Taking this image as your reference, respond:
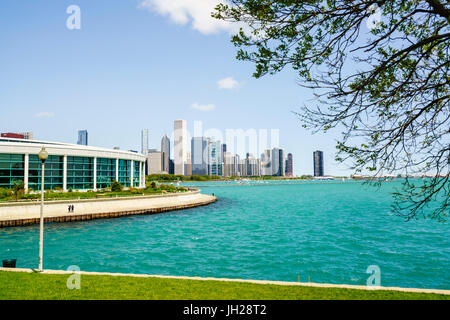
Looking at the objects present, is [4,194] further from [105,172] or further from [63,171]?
[105,172]

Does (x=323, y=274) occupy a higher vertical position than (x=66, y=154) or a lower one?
lower

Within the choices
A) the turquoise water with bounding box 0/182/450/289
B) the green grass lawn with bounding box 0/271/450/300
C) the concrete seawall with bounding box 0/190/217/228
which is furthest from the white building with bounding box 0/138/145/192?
the green grass lawn with bounding box 0/271/450/300

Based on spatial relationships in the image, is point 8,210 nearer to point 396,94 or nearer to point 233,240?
point 233,240

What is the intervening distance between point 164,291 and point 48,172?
2252 inches

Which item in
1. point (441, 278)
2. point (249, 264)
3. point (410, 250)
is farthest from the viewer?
point (410, 250)

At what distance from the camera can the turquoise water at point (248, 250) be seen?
19.3 m

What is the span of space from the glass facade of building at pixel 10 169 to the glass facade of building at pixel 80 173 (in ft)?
29.7

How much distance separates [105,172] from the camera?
69938 mm

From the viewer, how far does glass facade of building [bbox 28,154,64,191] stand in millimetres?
54406

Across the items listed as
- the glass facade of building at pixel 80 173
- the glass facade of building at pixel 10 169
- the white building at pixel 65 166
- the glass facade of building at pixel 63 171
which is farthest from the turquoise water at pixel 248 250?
the glass facade of building at pixel 80 173

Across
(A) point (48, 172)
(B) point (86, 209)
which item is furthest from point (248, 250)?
(A) point (48, 172)
